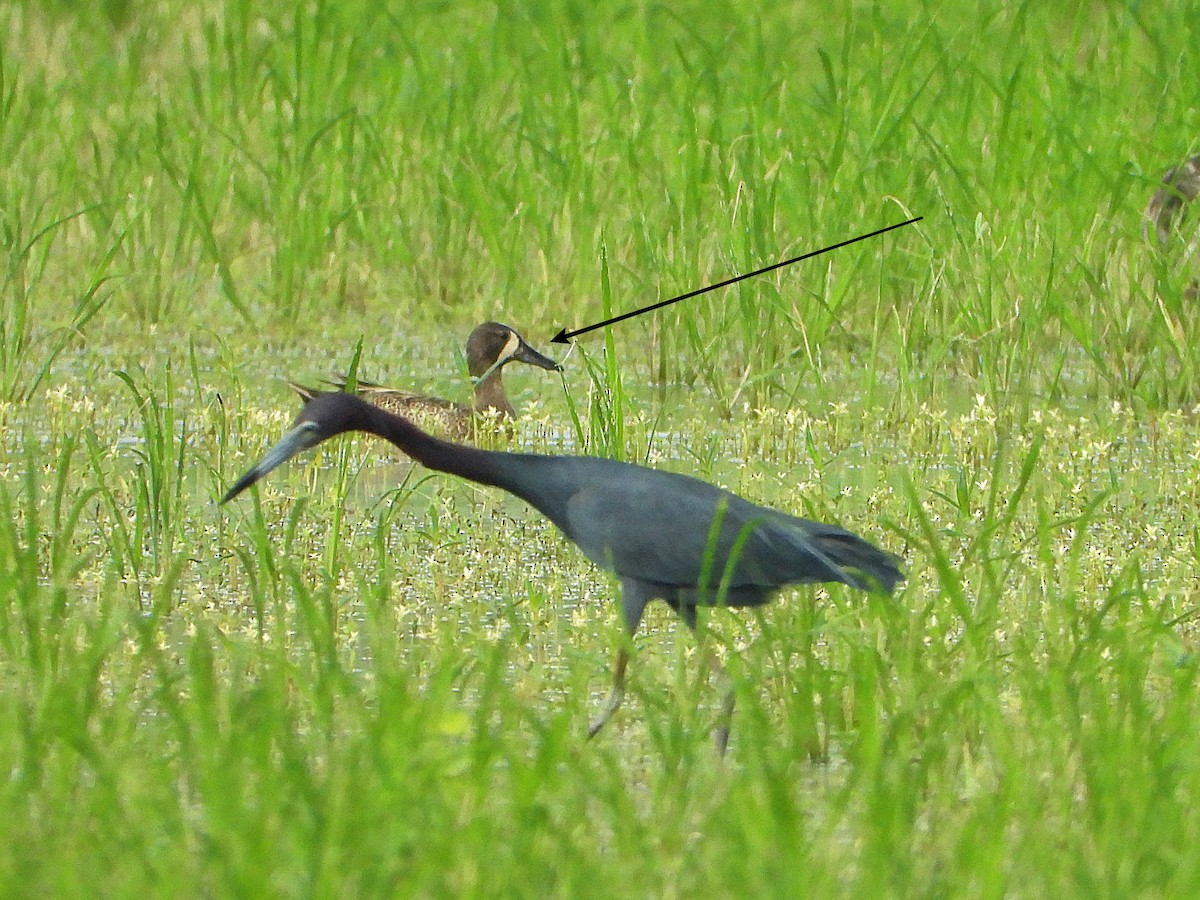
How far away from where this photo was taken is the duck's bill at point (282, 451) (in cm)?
412

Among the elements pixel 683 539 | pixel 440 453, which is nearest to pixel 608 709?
pixel 683 539

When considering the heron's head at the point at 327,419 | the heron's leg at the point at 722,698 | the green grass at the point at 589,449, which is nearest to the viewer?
the green grass at the point at 589,449

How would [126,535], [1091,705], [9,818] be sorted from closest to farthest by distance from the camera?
[9,818], [1091,705], [126,535]

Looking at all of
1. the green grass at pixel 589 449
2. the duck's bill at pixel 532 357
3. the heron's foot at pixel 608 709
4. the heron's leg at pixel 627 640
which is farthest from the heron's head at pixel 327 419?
the duck's bill at pixel 532 357

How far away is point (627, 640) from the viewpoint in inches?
156

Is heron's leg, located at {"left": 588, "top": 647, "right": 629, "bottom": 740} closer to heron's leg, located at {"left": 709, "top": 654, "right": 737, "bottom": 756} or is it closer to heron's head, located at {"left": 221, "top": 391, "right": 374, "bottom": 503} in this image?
heron's leg, located at {"left": 709, "top": 654, "right": 737, "bottom": 756}

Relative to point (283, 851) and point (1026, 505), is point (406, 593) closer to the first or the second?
point (1026, 505)

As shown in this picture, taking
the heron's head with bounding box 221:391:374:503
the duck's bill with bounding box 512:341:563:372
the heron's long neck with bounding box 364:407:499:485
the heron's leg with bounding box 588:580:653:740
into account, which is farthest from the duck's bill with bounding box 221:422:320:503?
the duck's bill with bounding box 512:341:563:372

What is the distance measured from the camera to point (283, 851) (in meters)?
2.90

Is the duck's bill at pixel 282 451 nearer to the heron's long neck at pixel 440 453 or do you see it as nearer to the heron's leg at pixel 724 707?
the heron's long neck at pixel 440 453

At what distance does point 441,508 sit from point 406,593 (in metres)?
0.55

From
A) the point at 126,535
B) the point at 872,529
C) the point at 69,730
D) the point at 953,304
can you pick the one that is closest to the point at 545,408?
the point at 953,304

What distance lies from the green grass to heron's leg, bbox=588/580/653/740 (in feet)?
0.14

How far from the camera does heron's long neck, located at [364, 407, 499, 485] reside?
4348mm
